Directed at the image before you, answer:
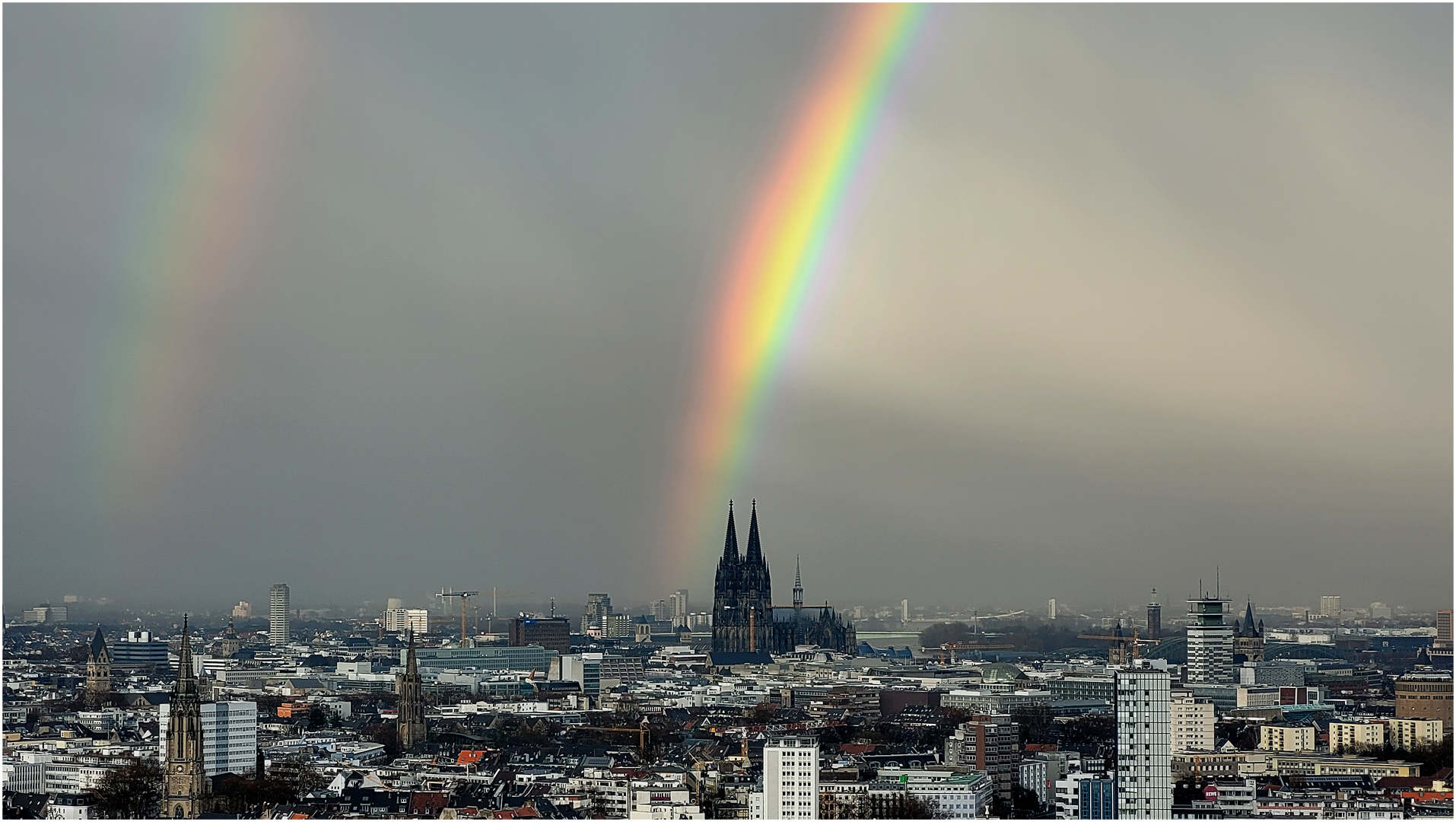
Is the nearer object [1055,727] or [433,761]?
[433,761]

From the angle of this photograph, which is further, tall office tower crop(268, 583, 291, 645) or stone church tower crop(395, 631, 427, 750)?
tall office tower crop(268, 583, 291, 645)

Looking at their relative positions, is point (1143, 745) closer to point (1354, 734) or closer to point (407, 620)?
point (1354, 734)

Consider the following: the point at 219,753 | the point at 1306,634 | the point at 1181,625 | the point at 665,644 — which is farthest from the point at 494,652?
the point at 219,753

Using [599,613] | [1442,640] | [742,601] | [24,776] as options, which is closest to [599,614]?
[599,613]

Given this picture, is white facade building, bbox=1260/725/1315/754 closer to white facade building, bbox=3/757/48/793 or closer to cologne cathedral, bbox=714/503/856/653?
white facade building, bbox=3/757/48/793

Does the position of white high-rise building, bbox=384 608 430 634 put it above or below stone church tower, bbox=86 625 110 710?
above

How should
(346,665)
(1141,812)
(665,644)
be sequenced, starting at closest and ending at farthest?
(1141,812), (346,665), (665,644)

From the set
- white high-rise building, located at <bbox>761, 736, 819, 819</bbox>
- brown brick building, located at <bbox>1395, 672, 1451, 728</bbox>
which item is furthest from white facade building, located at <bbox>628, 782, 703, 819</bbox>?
brown brick building, located at <bbox>1395, 672, 1451, 728</bbox>

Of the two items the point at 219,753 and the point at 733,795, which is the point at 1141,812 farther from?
the point at 219,753
